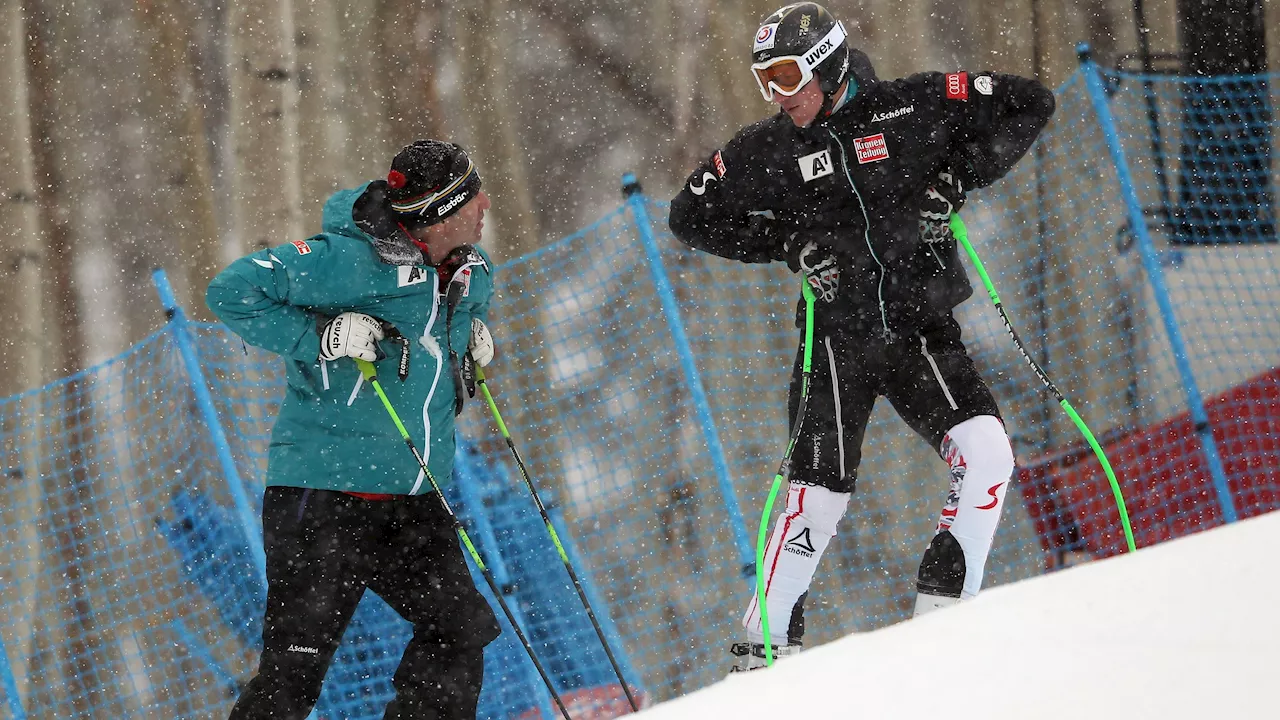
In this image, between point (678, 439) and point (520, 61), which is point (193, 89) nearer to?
point (520, 61)

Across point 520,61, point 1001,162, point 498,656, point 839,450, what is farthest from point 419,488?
point 520,61

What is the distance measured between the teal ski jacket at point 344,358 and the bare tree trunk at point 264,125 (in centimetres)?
677

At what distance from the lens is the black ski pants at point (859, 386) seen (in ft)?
12.2

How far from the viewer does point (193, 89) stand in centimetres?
1038

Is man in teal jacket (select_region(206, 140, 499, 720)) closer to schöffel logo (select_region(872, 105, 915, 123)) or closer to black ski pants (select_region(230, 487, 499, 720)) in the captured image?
black ski pants (select_region(230, 487, 499, 720))

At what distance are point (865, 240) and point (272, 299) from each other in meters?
1.83

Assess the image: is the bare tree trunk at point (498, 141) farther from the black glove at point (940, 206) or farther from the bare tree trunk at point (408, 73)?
the black glove at point (940, 206)

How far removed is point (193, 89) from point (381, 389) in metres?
8.09

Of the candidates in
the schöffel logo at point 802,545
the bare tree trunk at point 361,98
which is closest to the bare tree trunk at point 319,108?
the bare tree trunk at point 361,98

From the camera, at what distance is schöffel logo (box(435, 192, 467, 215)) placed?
3420 millimetres

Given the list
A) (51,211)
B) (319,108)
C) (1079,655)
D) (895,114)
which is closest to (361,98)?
(319,108)

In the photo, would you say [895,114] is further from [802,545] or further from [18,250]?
[18,250]

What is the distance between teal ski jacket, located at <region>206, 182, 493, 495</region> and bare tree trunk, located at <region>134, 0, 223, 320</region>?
7.35m

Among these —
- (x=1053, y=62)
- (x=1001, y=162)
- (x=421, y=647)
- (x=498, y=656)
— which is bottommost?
(x=498, y=656)
